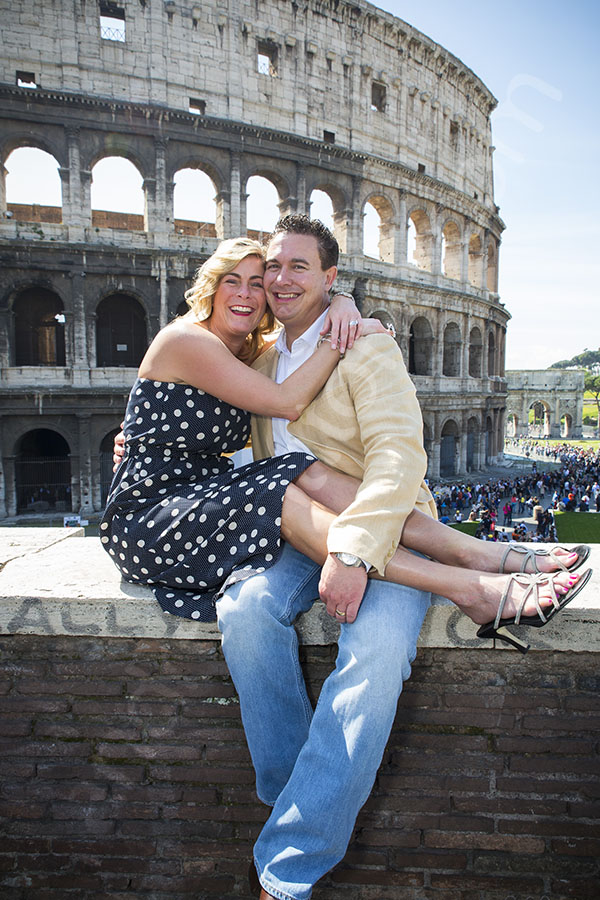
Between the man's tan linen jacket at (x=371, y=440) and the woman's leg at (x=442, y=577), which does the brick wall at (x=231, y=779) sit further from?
Answer: the man's tan linen jacket at (x=371, y=440)

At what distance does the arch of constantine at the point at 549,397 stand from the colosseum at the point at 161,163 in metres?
39.4

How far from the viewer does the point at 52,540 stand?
3.61 metres

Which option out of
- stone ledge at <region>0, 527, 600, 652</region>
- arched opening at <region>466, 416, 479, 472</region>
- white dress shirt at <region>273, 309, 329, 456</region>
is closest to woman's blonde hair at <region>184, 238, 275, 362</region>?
white dress shirt at <region>273, 309, 329, 456</region>

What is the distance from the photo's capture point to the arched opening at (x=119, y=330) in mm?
18828

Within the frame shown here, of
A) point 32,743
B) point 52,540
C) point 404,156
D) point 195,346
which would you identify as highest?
point 404,156

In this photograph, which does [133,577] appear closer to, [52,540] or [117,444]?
[117,444]

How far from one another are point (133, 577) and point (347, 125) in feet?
71.2

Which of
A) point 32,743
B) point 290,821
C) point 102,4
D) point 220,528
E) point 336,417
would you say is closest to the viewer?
point 290,821

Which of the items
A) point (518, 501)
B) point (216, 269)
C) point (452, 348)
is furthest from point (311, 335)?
point (452, 348)

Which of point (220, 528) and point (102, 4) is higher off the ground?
point (102, 4)

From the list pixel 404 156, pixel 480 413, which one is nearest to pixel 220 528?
pixel 404 156

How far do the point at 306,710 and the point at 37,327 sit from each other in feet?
62.1

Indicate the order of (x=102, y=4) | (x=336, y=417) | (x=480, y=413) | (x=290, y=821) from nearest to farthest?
(x=290, y=821)
(x=336, y=417)
(x=102, y=4)
(x=480, y=413)

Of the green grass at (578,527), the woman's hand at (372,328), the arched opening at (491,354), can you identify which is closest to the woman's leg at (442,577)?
the woman's hand at (372,328)
